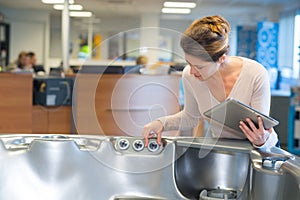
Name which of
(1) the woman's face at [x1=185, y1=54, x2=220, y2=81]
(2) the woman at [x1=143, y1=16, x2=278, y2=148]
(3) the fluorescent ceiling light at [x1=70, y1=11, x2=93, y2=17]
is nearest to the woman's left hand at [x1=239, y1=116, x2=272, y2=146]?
(2) the woman at [x1=143, y1=16, x2=278, y2=148]

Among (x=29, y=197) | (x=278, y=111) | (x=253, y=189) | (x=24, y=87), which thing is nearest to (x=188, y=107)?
(x=253, y=189)

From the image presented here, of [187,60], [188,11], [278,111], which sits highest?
[188,11]

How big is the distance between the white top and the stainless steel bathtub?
118 millimetres

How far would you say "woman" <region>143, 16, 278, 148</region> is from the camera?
52.7 inches

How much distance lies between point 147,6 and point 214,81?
912cm

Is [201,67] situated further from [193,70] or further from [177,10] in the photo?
[177,10]

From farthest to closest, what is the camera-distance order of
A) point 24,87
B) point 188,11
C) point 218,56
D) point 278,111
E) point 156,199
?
point 188,11, point 278,111, point 24,87, point 218,56, point 156,199

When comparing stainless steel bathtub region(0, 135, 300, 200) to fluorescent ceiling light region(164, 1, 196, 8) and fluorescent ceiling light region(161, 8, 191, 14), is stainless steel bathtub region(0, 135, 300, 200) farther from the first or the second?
fluorescent ceiling light region(161, 8, 191, 14)

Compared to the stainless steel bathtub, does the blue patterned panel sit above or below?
above

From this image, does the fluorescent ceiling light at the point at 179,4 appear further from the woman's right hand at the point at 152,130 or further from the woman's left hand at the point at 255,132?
the woman's left hand at the point at 255,132

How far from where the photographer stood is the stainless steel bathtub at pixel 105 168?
1293 millimetres

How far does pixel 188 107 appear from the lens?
1.56m

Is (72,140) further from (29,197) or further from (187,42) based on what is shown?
(187,42)

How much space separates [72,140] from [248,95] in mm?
551
